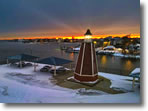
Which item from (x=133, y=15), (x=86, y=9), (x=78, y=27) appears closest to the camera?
(x=133, y=15)

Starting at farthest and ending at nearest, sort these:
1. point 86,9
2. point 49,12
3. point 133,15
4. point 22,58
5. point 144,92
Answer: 1. point 22,58
2. point 49,12
3. point 86,9
4. point 133,15
5. point 144,92

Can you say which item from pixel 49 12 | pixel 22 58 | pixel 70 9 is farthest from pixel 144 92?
pixel 22 58

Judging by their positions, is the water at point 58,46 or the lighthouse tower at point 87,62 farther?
the water at point 58,46

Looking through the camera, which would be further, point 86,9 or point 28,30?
point 28,30

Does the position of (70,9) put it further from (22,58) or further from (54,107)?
(22,58)

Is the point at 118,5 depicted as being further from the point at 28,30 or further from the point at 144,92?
the point at 28,30

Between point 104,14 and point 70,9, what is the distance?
3.92 ft

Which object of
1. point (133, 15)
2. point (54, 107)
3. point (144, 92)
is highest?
point (133, 15)

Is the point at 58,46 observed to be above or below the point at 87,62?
Answer: above

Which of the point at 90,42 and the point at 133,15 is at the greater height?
the point at 133,15

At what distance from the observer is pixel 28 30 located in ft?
15.0

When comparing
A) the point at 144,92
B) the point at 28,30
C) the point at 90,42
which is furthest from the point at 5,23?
the point at 144,92

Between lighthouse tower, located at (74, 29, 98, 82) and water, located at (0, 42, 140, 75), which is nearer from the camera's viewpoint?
lighthouse tower, located at (74, 29, 98, 82)

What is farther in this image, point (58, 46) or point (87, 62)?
point (58, 46)
